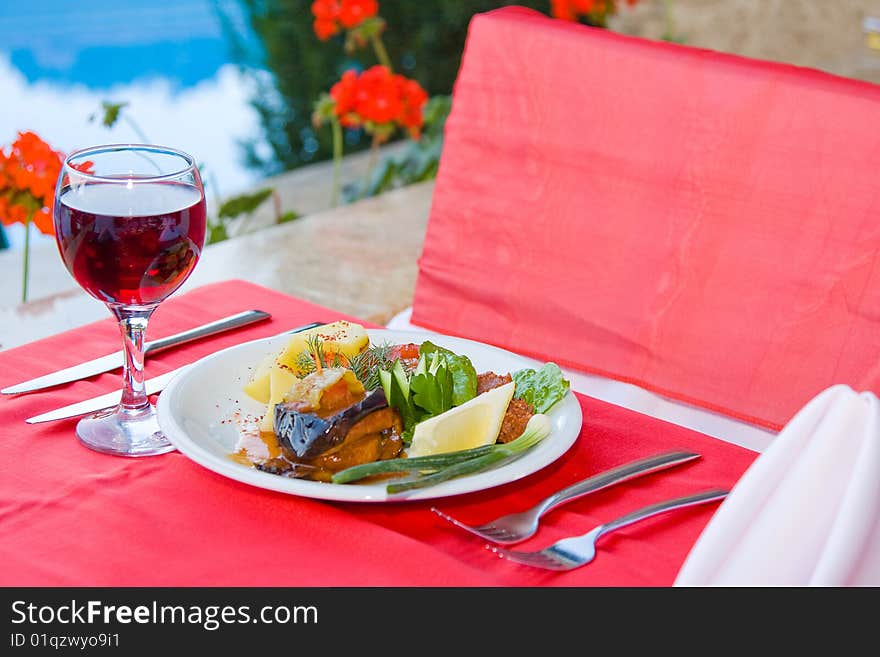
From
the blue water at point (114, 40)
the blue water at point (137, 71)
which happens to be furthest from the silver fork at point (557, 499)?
the blue water at point (114, 40)

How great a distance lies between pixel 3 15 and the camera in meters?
5.12

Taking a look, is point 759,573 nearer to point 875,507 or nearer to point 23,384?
point 875,507

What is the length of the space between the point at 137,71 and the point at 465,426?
5.41 m

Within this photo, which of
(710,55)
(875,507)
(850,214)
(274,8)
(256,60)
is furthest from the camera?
(256,60)

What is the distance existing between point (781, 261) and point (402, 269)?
0.81 meters

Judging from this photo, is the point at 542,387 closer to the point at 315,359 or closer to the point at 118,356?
the point at 315,359

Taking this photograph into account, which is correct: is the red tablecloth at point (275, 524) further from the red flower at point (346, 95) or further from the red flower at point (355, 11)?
the red flower at point (355, 11)

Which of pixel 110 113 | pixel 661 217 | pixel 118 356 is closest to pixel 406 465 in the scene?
pixel 118 356

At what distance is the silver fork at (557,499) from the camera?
0.70 meters

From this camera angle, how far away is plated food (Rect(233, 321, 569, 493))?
71 cm

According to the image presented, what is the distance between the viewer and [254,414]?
33.1 inches

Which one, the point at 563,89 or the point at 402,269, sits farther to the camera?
the point at 402,269

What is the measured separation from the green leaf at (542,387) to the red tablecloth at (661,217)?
43 cm

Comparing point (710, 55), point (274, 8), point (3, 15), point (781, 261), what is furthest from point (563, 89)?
point (3, 15)
